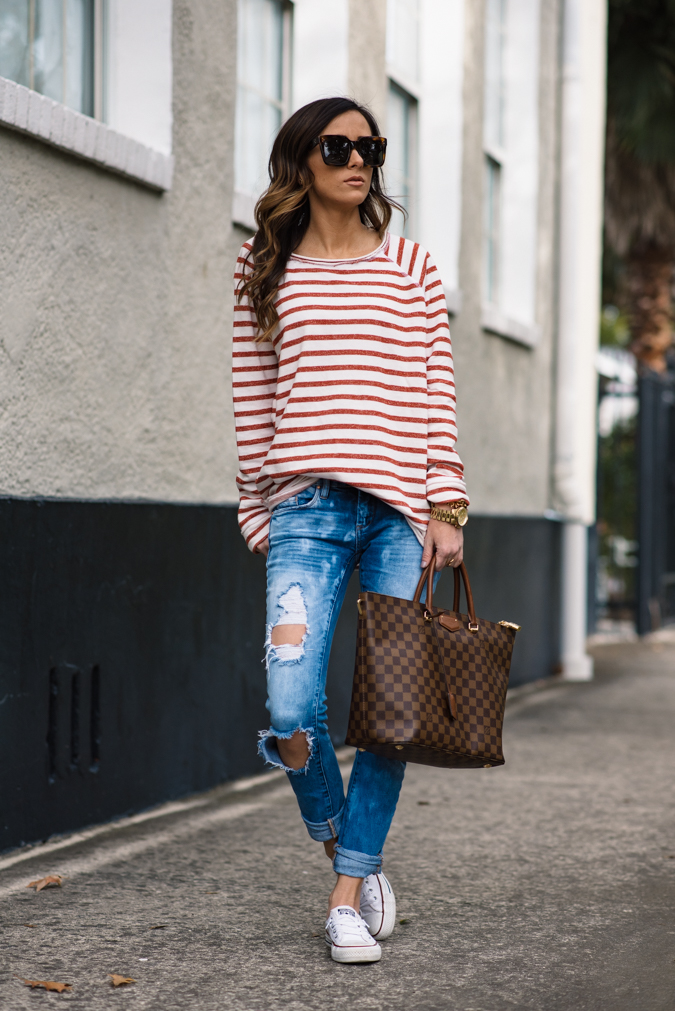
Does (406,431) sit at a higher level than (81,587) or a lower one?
higher

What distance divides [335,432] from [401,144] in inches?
198

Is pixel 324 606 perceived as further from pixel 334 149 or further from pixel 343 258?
pixel 334 149

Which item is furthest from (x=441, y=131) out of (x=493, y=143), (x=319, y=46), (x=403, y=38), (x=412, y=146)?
(x=319, y=46)

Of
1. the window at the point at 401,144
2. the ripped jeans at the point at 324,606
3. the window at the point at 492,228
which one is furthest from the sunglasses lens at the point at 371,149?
the window at the point at 492,228

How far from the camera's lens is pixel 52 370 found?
13.7 feet

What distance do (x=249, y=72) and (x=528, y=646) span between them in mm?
4317

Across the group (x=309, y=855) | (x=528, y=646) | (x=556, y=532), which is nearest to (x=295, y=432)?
(x=309, y=855)

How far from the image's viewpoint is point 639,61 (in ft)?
47.9

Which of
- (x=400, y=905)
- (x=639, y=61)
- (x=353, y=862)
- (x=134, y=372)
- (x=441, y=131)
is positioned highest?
(x=639, y=61)

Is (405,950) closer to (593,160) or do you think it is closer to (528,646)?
(528,646)

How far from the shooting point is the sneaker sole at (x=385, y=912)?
323cm

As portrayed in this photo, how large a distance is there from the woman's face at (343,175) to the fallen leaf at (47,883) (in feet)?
6.54

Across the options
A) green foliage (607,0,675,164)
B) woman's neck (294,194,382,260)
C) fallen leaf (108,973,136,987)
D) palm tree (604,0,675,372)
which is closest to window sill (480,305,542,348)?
woman's neck (294,194,382,260)

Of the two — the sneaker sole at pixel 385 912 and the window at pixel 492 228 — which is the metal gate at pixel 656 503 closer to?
the window at pixel 492 228
